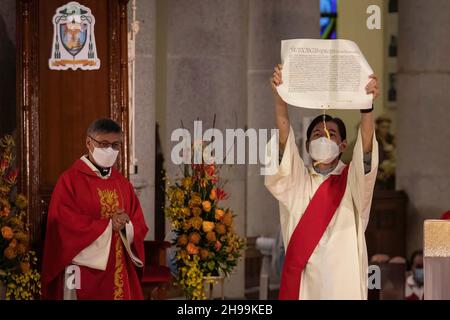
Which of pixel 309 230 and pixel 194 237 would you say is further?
pixel 194 237

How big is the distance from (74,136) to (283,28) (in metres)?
2.27

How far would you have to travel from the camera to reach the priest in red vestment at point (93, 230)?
7723 millimetres

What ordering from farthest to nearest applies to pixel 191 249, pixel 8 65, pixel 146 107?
1. pixel 146 107
2. pixel 8 65
3. pixel 191 249

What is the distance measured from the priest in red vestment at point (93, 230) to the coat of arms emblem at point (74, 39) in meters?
0.84

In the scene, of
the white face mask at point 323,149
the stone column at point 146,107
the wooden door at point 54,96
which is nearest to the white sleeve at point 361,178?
the white face mask at point 323,149

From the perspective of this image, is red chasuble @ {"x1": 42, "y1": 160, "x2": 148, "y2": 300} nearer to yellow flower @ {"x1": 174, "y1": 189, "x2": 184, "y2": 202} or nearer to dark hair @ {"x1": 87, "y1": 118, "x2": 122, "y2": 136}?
dark hair @ {"x1": 87, "y1": 118, "x2": 122, "y2": 136}

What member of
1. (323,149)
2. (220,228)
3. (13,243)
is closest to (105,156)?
(13,243)

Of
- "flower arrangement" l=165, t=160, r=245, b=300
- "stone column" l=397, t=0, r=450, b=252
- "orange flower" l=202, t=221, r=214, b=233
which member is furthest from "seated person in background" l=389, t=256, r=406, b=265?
"orange flower" l=202, t=221, r=214, b=233

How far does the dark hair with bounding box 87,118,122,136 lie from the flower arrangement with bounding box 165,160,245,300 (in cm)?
82

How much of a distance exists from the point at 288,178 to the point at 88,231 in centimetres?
129

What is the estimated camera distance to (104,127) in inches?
305

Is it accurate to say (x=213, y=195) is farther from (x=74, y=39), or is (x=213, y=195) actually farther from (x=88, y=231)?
(x=74, y=39)

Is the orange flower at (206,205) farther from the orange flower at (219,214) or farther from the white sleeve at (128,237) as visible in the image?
the white sleeve at (128,237)

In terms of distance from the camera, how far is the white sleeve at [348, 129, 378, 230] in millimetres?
7246
